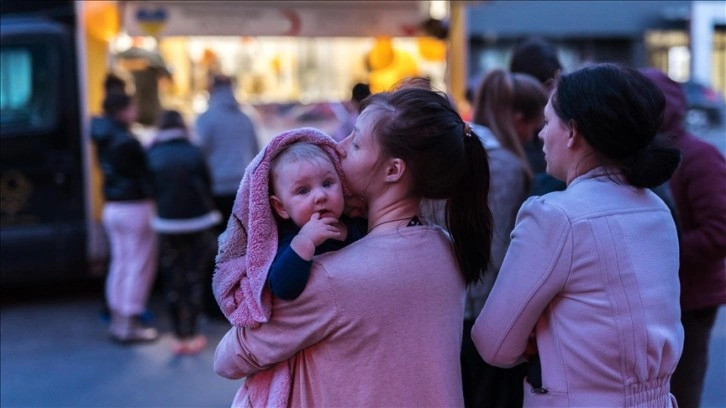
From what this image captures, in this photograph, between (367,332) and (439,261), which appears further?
(439,261)

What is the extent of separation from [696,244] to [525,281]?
58.1 inches

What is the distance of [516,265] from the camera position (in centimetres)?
213

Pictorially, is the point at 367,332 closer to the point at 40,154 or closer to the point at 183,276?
the point at 183,276

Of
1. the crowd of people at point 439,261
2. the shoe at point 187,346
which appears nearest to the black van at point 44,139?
the shoe at point 187,346

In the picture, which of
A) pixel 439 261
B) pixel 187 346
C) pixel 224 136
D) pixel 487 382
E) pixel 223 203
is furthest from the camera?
pixel 223 203

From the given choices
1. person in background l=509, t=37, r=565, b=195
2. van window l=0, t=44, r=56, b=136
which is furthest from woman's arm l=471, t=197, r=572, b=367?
van window l=0, t=44, r=56, b=136

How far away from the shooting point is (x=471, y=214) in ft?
7.09

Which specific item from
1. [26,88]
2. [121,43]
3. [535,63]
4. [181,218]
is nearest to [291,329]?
[535,63]

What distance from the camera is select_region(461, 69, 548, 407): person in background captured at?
2912 mm

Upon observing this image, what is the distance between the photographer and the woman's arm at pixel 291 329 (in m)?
1.91

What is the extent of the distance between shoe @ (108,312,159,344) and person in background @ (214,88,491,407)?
15.6 ft

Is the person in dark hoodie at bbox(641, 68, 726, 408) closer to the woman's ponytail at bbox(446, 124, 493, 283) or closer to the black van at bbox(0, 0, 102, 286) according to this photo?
the woman's ponytail at bbox(446, 124, 493, 283)

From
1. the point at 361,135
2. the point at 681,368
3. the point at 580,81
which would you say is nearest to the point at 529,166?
the point at 681,368

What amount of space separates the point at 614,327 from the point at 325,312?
0.67 metres
